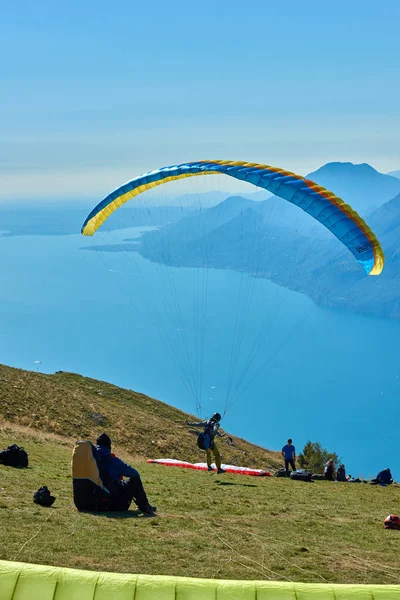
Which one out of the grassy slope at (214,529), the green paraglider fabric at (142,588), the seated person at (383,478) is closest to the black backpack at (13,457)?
the grassy slope at (214,529)

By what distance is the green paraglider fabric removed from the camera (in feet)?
21.0

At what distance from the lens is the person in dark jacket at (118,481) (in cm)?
1112

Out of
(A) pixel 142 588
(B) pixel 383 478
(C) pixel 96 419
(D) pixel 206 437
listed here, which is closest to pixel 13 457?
(D) pixel 206 437

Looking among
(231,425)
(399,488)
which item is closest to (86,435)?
(399,488)

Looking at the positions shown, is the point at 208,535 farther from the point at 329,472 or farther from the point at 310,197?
the point at 329,472

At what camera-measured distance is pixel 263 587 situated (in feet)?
21.9

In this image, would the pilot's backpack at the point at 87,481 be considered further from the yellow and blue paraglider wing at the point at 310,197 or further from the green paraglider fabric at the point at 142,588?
the yellow and blue paraglider wing at the point at 310,197

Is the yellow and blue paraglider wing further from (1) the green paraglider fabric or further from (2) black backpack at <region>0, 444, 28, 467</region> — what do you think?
(1) the green paraglider fabric

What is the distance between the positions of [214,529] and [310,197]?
12.2 metres

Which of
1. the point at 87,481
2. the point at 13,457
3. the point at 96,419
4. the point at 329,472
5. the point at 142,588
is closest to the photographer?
the point at 142,588

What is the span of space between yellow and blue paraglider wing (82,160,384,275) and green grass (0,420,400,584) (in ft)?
24.1

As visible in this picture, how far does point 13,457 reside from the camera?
17.1 meters

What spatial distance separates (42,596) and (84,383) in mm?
38380

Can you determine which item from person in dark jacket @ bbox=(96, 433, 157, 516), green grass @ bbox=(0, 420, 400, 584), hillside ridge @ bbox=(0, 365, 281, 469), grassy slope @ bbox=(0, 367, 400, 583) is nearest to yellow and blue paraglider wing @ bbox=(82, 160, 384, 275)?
grassy slope @ bbox=(0, 367, 400, 583)
